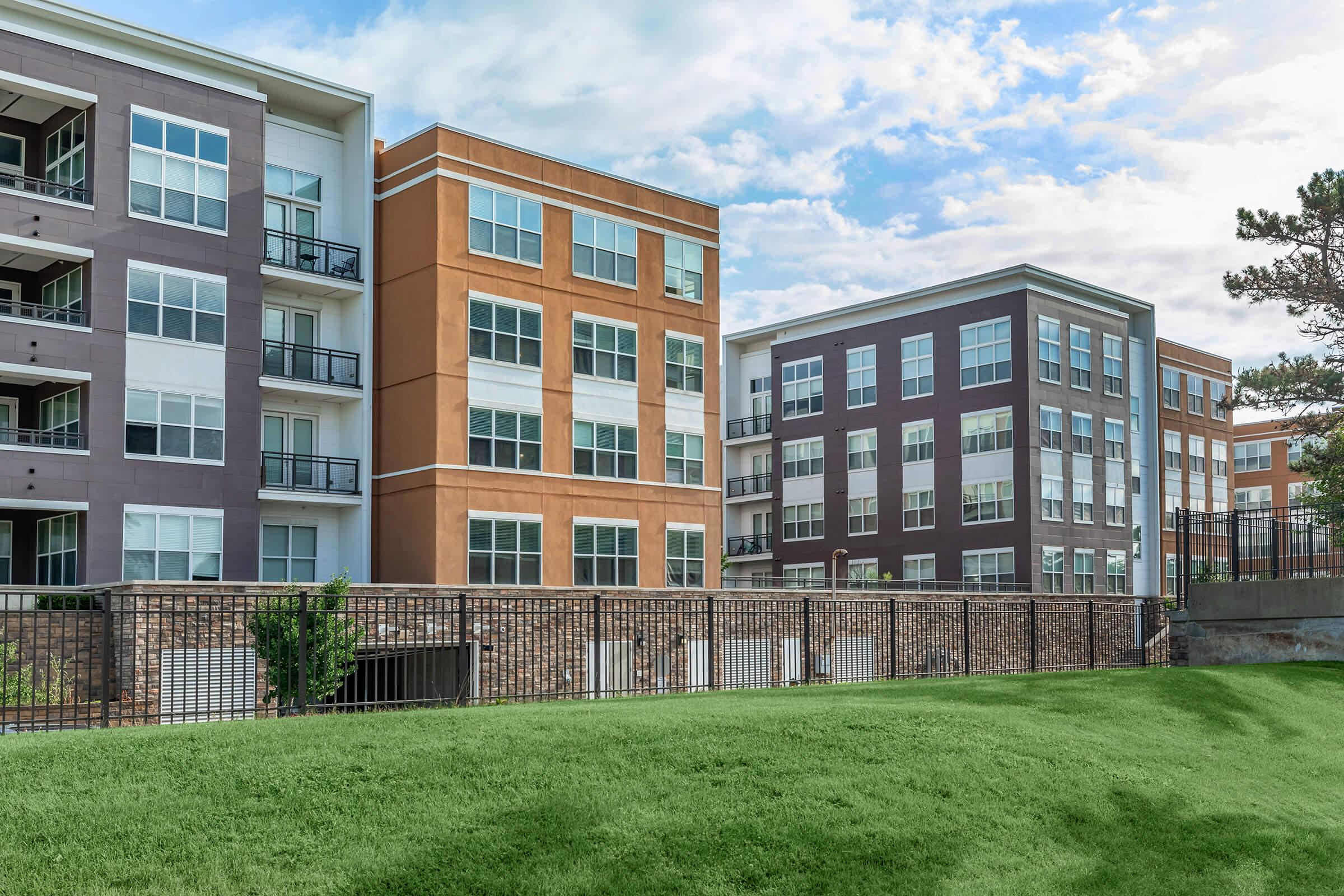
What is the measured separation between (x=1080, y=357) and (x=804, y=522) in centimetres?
1486

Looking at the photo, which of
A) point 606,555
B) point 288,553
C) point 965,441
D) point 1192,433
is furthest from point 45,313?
point 1192,433

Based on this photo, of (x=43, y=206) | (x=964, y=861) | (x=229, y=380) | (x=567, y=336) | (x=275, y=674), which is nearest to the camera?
(x=964, y=861)

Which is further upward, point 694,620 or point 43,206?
point 43,206

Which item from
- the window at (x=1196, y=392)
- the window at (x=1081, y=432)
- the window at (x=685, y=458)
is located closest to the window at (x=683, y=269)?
the window at (x=685, y=458)

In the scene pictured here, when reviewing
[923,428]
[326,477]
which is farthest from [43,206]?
[923,428]

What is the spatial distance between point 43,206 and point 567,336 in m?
14.4

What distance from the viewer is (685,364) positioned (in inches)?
1598

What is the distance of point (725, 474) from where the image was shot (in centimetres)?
6488

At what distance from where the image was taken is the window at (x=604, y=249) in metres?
38.2

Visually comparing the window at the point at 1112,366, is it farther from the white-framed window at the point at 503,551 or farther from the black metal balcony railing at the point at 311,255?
the black metal balcony railing at the point at 311,255

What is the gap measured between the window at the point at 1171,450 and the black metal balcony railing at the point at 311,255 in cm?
4461

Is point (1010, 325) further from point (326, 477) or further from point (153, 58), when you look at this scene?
point (153, 58)

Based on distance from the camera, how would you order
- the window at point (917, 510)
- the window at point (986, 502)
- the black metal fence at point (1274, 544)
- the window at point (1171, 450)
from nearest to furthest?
1. the black metal fence at point (1274, 544)
2. the window at point (986, 502)
3. the window at point (917, 510)
4. the window at point (1171, 450)

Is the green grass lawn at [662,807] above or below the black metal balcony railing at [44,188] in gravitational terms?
below
